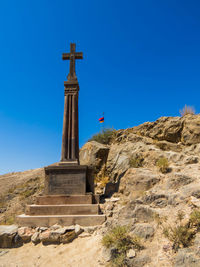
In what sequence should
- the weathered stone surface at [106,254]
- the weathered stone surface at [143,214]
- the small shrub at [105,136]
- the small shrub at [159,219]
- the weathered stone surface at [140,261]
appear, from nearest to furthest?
1. the weathered stone surface at [140,261]
2. the weathered stone surface at [106,254]
3. the small shrub at [159,219]
4. the weathered stone surface at [143,214]
5. the small shrub at [105,136]

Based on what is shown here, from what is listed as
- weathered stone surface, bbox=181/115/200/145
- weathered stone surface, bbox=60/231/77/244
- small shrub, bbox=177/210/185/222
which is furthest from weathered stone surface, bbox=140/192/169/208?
weathered stone surface, bbox=181/115/200/145

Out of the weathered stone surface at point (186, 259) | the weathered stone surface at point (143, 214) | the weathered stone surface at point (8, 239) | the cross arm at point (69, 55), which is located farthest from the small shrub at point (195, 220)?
the cross arm at point (69, 55)

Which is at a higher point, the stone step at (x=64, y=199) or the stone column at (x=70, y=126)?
the stone column at (x=70, y=126)

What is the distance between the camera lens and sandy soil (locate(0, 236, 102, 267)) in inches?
183

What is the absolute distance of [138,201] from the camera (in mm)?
6152

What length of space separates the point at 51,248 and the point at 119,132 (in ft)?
37.2

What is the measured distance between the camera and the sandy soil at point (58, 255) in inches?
183

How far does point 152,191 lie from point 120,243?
273cm

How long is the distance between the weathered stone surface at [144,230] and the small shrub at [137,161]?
201 inches

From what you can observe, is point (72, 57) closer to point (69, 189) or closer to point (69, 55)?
point (69, 55)

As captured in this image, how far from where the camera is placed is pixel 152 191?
21.8ft

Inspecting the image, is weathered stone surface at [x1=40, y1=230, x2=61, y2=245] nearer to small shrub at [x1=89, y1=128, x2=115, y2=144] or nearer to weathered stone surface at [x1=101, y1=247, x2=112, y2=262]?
weathered stone surface at [x1=101, y1=247, x2=112, y2=262]

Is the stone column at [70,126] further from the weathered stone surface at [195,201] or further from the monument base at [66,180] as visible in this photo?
the weathered stone surface at [195,201]

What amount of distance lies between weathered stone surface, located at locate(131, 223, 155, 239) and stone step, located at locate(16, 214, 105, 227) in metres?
1.89
